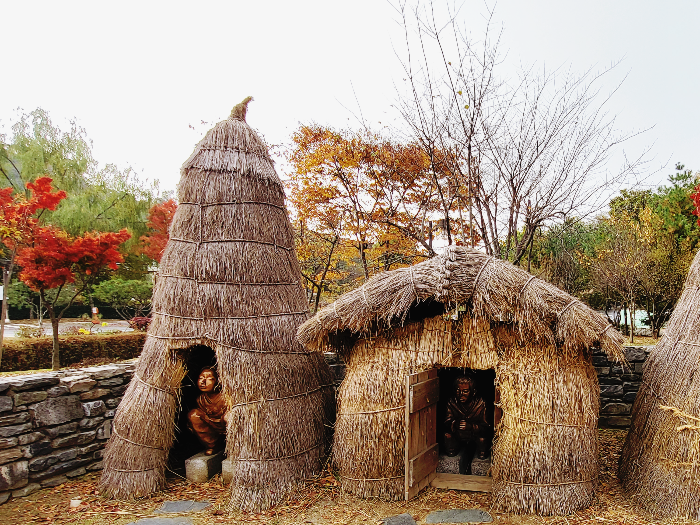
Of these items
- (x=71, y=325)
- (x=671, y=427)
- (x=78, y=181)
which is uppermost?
(x=78, y=181)

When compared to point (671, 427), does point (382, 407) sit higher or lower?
higher

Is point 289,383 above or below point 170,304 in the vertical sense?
below

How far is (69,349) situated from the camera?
11.6 metres

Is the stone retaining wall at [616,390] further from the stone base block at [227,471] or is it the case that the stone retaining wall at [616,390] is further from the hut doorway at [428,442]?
the stone base block at [227,471]

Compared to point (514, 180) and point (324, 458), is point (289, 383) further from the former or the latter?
point (514, 180)

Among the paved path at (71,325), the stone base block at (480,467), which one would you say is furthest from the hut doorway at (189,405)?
the paved path at (71,325)

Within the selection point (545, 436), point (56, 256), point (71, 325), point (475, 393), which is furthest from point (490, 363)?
point (71, 325)

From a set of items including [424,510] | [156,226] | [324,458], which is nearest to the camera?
[424,510]

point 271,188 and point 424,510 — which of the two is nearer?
point 424,510

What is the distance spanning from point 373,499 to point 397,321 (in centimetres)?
204

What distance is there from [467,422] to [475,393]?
431mm

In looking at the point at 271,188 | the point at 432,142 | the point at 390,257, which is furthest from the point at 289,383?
the point at 390,257

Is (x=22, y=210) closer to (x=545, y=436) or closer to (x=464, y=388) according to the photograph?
(x=464, y=388)

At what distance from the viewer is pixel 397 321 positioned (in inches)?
Result: 223
